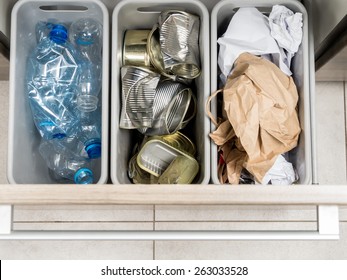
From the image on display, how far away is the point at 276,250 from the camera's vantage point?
137cm

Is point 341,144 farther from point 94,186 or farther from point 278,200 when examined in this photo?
point 94,186

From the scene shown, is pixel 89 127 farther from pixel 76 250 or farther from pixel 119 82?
pixel 76 250

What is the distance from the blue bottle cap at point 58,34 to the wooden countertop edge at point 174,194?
345 mm

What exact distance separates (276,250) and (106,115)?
63 cm

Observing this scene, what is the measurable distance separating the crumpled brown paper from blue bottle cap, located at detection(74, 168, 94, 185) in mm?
272

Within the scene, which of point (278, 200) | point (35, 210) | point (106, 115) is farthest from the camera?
point (35, 210)

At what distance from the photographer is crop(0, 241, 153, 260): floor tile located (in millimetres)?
1364

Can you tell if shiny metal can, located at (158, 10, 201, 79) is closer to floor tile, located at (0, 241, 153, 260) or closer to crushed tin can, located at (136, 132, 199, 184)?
crushed tin can, located at (136, 132, 199, 184)

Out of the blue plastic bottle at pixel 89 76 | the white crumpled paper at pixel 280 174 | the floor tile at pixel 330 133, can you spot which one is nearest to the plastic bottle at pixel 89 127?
the blue plastic bottle at pixel 89 76

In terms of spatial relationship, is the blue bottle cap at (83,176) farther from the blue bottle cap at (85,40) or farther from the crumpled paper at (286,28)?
the crumpled paper at (286,28)

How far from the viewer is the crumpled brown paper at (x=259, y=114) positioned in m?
0.98

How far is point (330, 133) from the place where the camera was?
1.39 meters

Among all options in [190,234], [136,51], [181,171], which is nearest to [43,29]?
[136,51]
